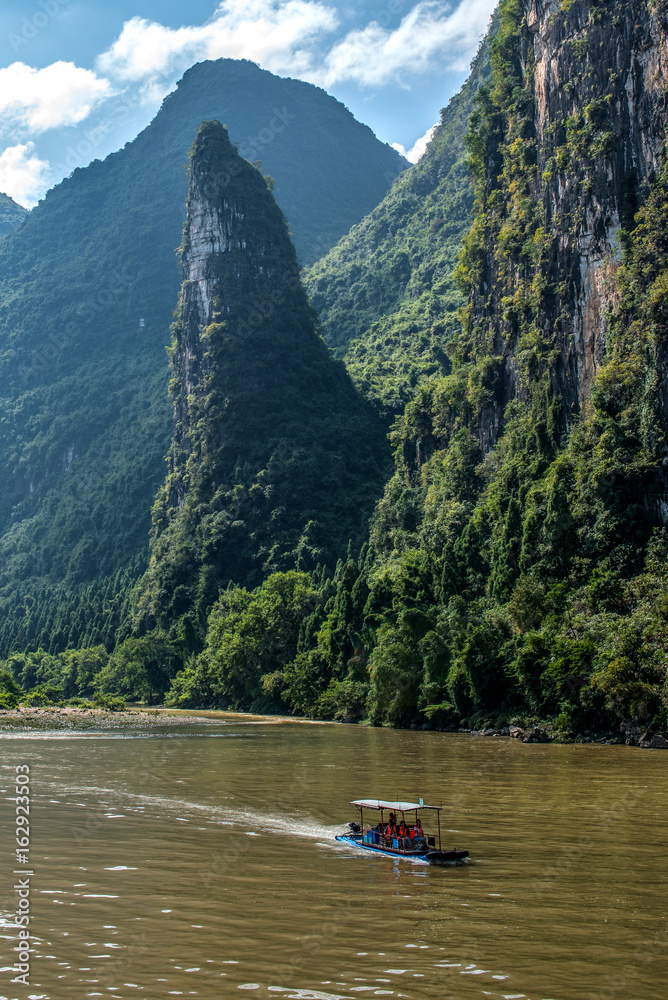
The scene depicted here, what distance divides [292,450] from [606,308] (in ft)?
218

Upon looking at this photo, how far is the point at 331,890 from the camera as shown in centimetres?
1686

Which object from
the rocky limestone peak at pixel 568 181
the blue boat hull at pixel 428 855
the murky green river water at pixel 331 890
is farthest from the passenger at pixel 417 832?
the rocky limestone peak at pixel 568 181

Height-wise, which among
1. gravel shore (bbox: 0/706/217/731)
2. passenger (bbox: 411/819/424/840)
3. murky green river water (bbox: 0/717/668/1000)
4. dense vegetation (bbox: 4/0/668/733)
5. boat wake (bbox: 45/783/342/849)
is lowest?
gravel shore (bbox: 0/706/217/731)

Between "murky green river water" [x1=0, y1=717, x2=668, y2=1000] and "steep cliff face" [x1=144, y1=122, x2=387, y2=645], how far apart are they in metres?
79.7

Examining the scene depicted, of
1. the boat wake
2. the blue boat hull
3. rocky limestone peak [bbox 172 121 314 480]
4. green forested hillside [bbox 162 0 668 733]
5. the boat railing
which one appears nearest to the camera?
the blue boat hull

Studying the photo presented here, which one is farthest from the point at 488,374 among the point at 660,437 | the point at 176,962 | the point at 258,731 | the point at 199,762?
the point at 176,962

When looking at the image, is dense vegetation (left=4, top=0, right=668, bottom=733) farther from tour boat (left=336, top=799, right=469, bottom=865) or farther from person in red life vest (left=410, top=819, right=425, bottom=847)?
person in red life vest (left=410, top=819, right=425, bottom=847)

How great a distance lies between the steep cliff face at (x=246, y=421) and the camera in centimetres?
11625

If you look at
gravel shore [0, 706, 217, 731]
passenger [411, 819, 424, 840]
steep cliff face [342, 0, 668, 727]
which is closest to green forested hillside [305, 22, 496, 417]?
steep cliff face [342, 0, 668, 727]

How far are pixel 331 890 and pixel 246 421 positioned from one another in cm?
11713

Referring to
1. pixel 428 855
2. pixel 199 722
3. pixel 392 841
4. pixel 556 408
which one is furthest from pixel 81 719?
pixel 428 855

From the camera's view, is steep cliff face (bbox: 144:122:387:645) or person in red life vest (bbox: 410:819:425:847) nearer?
person in red life vest (bbox: 410:819:425:847)

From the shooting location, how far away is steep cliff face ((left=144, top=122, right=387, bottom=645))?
381 ft

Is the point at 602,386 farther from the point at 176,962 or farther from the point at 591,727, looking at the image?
the point at 176,962
